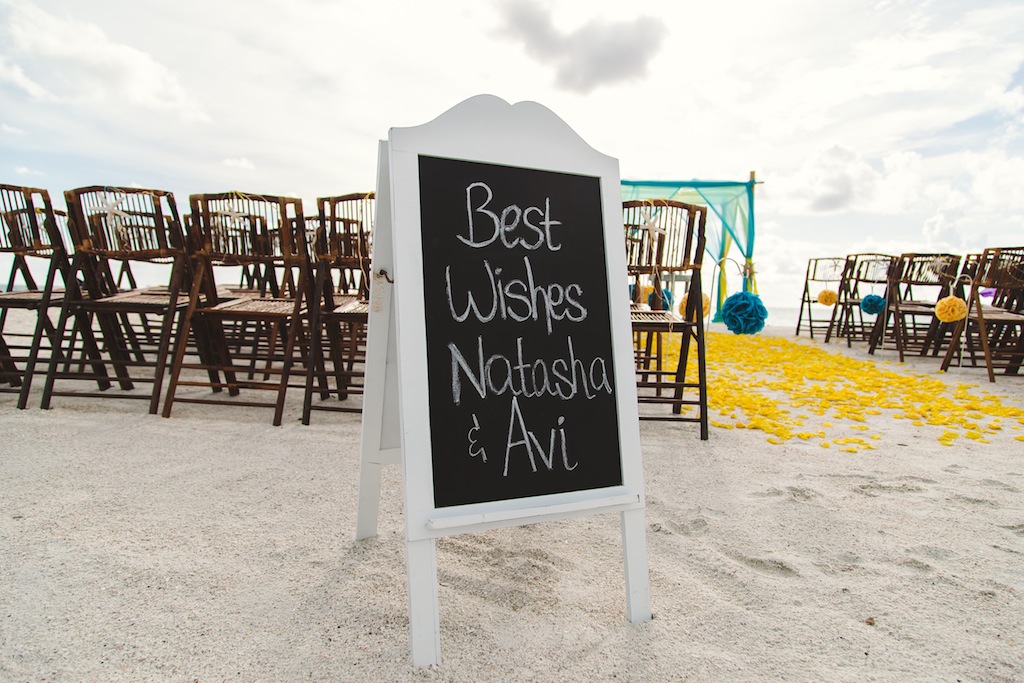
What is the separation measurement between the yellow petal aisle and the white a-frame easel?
2.04m

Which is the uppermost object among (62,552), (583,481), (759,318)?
(759,318)

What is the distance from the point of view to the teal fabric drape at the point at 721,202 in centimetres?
997

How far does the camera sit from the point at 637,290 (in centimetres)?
519

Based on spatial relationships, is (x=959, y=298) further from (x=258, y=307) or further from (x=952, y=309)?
(x=258, y=307)

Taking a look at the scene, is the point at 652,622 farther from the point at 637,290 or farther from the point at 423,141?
the point at 637,290

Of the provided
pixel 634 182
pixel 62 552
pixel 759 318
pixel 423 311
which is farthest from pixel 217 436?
pixel 634 182

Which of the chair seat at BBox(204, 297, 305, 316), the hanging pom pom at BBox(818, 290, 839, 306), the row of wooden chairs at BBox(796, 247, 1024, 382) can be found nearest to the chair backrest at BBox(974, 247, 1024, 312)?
the row of wooden chairs at BBox(796, 247, 1024, 382)

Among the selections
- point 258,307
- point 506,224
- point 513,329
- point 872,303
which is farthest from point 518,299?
point 872,303

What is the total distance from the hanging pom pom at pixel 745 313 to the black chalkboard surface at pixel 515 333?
186 cm

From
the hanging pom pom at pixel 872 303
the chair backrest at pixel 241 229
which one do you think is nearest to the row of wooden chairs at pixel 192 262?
the chair backrest at pixel 241 229

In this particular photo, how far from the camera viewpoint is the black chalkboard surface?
4.50 ft

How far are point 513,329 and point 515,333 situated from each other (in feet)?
0.04

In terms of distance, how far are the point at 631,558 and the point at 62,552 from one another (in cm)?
174

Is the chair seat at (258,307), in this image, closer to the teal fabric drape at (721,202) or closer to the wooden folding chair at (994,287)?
the wooden folding chair at (994,287)
